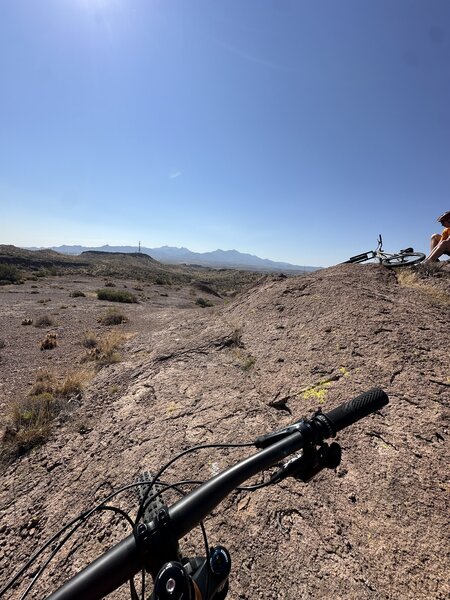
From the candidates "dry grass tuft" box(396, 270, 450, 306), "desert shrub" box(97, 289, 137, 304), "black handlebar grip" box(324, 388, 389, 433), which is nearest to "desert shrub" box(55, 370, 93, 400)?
"black handlebar grip" box(324, 388, 389, 433)

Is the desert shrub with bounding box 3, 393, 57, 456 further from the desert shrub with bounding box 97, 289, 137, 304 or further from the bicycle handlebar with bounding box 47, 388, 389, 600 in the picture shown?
the desert shrub with bounding box 97, 289, 137, 304

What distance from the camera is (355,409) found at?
1.85m

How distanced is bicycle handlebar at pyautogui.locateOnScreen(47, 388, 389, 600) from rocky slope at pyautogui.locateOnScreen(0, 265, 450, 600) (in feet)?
6.47

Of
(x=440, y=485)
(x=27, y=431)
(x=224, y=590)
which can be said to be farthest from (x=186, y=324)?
(x=224, y=590)

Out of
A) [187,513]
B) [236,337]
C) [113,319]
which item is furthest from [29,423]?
[113,319]

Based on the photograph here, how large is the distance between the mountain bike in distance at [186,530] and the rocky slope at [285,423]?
1.92 m

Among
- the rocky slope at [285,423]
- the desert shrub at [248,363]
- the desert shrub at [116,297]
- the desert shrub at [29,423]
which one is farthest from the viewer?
the desert shrub at [116,297]

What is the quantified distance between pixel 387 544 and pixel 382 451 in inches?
40.9

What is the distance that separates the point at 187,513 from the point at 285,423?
12.1ft

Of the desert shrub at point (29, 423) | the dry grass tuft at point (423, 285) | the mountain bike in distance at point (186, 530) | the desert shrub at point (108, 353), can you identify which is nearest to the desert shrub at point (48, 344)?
the desert shrub at point (108, 353)

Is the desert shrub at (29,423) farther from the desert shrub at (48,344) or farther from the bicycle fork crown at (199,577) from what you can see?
the desert shrub at (48,344)

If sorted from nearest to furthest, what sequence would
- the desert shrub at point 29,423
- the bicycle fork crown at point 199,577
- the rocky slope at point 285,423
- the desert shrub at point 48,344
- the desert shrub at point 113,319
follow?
the bicycle fork crown at point 199,577
the rocky slope at point 285,423
the desert shrub at point 29,423
the desert shrub at point 48,344
the desert shrub at point 113,319

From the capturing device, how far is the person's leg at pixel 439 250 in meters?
8.88

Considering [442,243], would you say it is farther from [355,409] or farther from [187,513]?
[187,513]
